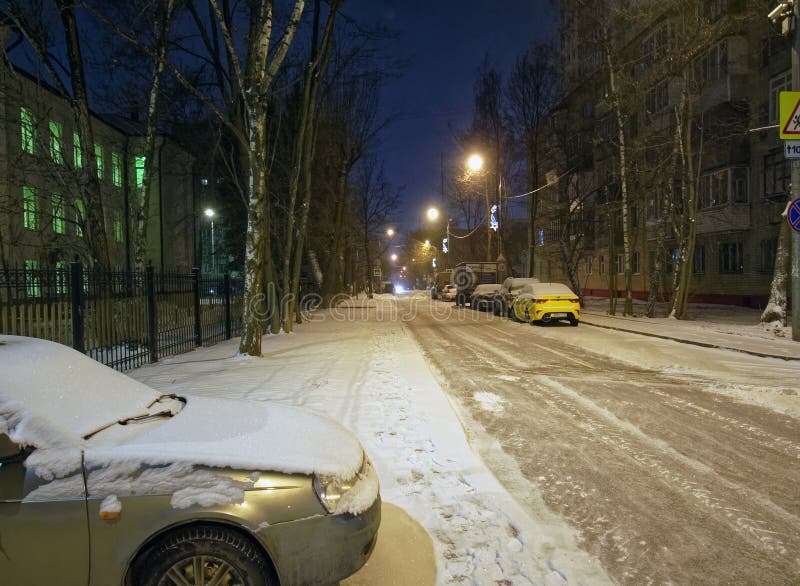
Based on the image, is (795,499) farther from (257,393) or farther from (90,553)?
(257,393)

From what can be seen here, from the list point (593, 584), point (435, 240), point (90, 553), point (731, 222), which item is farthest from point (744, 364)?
point (435, 240)

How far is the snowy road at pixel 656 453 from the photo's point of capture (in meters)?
3.60

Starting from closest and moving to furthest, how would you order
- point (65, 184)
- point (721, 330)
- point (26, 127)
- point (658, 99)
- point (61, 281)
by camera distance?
point (61, 281) < point (65, 184) < point (26, 127) < point (721, 330) < point (658, 99)

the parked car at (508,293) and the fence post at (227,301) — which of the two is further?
the parked car at (508,293)

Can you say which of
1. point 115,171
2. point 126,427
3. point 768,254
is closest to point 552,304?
point 768,254

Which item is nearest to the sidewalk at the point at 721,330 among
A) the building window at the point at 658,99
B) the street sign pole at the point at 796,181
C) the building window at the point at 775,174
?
the street sign pole at the point at 796,181

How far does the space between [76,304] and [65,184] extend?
7212 millimetres

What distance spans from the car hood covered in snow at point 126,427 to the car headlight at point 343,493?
49 mm

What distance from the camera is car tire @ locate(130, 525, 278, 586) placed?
8.58ft

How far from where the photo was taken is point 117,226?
105ft

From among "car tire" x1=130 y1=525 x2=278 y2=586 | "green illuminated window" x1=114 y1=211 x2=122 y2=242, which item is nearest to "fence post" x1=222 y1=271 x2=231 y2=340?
"car tire" x1=130 y1=525 x2=278 y2=586

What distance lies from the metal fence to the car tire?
6.80 meters

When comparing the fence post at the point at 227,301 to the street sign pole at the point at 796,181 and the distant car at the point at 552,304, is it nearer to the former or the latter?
the distant car at the point at 552,304

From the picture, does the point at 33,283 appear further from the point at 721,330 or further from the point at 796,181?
the point at 721,330
